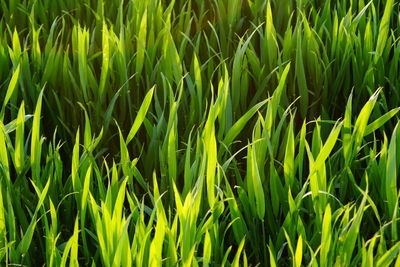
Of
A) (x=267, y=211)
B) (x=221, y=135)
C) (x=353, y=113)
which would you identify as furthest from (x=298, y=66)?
(x=267, y=211)

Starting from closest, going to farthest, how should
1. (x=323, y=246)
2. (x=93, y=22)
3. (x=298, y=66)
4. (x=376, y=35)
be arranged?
(x=323, y=246) → (x=298, y=66) → (x=376, y=35) → (x=93, y=22)

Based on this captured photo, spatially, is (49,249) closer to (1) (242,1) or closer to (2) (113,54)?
(2) (113,54)

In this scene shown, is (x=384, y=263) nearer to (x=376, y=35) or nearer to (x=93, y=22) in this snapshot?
(x=376, y=35)

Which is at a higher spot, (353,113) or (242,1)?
(242,1)

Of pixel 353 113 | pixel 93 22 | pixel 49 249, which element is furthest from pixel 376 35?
pixel 49 249

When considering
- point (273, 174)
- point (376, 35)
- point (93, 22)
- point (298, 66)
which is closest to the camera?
point (273, 174)

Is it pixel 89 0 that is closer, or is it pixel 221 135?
pixel 221 135
